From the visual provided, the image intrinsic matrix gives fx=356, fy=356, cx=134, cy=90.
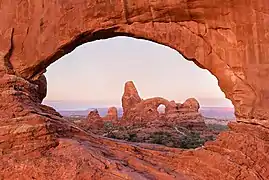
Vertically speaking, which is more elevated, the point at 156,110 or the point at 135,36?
the point at 135,36

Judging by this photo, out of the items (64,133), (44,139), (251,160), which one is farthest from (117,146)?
(251,160)

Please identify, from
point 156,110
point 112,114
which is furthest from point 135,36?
point 112,114

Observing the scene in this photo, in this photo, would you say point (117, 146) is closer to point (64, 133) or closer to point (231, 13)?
point (64, 133)

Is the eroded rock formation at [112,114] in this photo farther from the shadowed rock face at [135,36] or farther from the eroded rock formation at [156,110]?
the shadowed rock face at [135,36]

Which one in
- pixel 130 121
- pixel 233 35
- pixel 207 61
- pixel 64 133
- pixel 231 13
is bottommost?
pixel 130 121

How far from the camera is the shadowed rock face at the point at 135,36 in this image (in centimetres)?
781

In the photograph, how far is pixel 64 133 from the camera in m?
9.66

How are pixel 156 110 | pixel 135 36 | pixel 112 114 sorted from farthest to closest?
pixel 112 114, pixel 156 110, pixel 135 36

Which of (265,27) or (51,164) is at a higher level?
(265,27)

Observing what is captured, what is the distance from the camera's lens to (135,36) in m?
12.1

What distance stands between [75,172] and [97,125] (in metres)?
34.2

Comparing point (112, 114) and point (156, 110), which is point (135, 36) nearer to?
point (156, 110)

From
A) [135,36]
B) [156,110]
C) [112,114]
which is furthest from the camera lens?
[112,114]

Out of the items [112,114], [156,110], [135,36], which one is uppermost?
[135,36]
